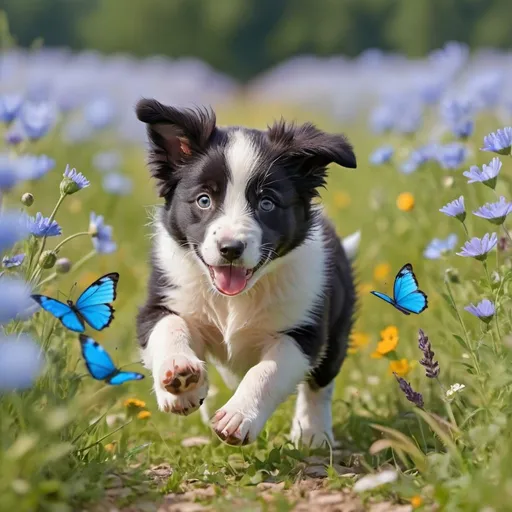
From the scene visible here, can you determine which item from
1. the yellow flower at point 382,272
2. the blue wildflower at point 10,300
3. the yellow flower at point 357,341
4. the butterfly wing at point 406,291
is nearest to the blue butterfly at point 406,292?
the butterfly wing at point 406,291

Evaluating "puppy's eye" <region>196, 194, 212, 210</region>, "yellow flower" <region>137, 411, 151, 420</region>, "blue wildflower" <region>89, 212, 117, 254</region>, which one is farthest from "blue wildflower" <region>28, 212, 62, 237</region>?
"yellow flower" <region>137, 411, 151, 420</region>

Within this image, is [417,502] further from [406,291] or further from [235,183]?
[235,183]

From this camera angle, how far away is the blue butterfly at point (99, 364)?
2.93 metres

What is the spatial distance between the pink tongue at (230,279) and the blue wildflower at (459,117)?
5.58 ft

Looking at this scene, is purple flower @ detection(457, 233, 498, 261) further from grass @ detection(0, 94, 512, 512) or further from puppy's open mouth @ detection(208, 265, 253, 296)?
puppy's open mouth @ detection(208, 265, 253, 296)

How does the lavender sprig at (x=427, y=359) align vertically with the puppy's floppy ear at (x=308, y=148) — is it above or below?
below

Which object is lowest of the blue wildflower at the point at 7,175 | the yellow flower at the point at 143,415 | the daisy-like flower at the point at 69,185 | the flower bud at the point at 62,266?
the yellow flower at the point at 143,415

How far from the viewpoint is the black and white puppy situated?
337cm

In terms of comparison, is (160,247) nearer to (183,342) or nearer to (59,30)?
(183,342)

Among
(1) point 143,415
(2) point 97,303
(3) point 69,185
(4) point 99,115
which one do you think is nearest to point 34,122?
(3) point 69,185

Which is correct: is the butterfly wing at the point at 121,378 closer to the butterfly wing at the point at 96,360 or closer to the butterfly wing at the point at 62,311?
the butterfly wing at the point at 96,360

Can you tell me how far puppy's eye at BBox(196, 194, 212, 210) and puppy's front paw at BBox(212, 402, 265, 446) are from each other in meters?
0.73

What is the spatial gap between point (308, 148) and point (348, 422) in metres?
1.24

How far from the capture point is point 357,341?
5117mm
